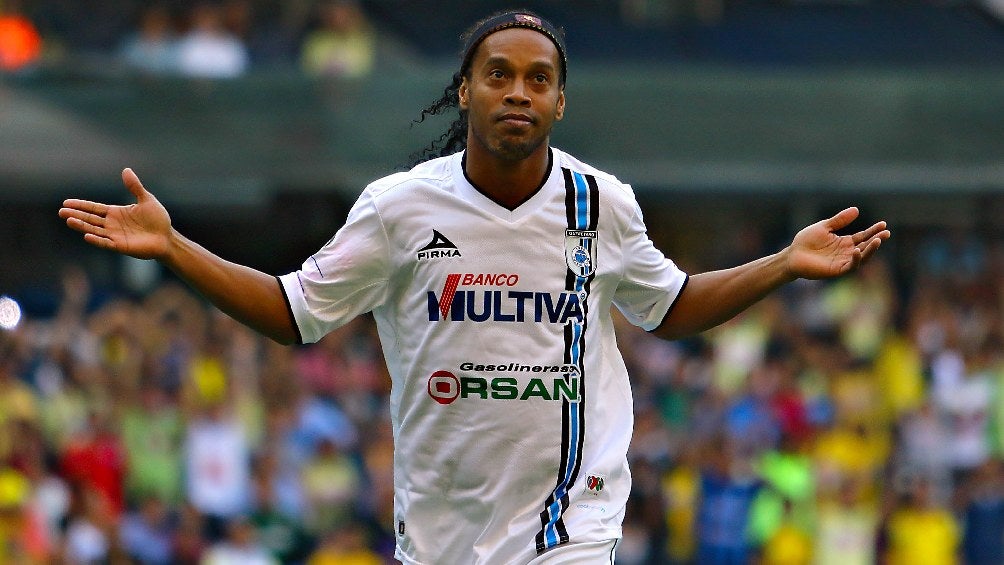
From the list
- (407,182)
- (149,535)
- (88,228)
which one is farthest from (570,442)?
(149,535)

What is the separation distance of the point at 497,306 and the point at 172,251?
1057 mm

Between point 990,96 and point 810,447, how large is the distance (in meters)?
5.67

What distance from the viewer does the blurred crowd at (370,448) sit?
42.7ft

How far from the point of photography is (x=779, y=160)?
1761 cm

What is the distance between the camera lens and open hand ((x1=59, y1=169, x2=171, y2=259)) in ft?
17.4

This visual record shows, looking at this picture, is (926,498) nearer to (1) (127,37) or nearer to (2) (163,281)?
(2) (163,281)

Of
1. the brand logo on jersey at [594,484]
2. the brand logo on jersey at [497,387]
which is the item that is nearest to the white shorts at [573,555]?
the brand logo on jersey at [594,484]

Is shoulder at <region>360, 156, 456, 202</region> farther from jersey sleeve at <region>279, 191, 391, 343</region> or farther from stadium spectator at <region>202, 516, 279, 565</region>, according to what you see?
stadium spectator at <region>202, 516, 279, 565</region>

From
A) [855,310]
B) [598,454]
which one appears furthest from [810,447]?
[598,454]

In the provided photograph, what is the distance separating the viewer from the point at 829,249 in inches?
227

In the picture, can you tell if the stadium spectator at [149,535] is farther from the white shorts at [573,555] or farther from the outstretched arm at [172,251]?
the white shorts at [573,555]

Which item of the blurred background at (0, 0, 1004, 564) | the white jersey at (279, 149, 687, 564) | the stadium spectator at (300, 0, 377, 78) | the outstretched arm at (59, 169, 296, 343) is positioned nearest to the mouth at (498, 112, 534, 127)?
the white jersey at (279, 149, 687, 564)

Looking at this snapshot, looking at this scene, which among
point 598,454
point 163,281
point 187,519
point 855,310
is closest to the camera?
point 598,454

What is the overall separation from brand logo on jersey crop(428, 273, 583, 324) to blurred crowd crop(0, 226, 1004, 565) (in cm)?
723
